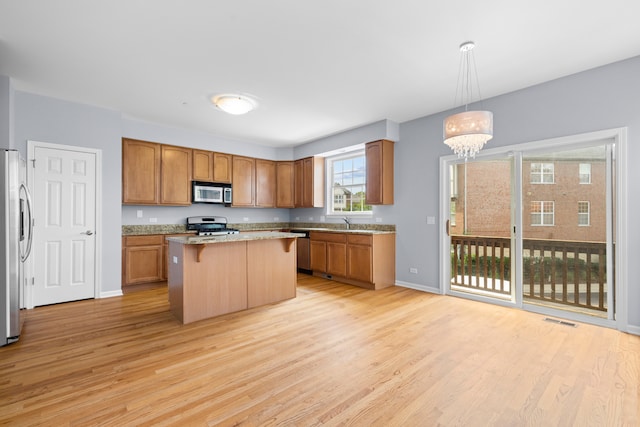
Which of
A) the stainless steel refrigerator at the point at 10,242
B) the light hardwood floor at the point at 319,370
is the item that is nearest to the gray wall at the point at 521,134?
the light hardwood floor at the point at 319,370

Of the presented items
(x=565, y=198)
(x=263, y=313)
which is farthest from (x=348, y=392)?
(x=565, y=198)

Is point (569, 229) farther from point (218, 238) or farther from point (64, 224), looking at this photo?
point (64, 224)

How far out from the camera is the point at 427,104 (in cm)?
420

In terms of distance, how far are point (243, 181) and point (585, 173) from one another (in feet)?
17.6

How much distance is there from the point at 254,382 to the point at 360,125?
4.28m

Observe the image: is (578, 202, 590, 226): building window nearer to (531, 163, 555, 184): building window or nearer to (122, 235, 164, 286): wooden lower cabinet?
(531, 163, 555, 184): building window

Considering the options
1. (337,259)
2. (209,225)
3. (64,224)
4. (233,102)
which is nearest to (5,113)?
(64,224)

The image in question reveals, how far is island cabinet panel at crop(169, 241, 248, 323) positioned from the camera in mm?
3230

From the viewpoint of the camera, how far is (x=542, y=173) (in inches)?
142

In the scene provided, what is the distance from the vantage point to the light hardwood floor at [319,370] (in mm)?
1778

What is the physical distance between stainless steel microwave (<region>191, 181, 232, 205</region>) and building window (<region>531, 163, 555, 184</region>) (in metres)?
4.96

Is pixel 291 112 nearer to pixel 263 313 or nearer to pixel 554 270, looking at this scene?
pixel 263 313

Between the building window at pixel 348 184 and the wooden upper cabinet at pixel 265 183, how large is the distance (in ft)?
4.19

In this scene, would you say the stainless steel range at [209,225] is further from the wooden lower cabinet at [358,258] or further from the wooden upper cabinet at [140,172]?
the wooden lower cabinet at [358,258]
